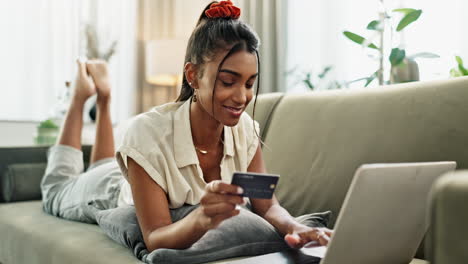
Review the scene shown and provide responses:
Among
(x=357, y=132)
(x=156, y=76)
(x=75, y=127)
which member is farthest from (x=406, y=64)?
(x=156, y=76)

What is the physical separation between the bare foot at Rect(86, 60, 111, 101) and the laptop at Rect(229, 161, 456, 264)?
1.70 m

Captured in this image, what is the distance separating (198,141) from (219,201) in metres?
0.51

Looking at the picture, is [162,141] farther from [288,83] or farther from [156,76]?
[156,76]

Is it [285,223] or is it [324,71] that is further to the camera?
[324,71]

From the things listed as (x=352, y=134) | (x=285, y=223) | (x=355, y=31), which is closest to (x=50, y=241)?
(x=285, y=223)

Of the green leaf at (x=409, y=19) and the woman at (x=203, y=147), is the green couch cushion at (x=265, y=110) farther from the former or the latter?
the green leaf at (x=409, y=19)

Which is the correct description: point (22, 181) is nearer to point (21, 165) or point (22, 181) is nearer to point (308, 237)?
point (21, 165)

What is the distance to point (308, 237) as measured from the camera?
105cm

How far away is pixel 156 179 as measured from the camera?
3.90 ft

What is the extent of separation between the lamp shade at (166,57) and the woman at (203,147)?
1.90 m

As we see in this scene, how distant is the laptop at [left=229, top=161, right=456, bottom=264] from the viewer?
752 mm

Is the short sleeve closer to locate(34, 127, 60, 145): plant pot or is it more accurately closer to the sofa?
the sofa

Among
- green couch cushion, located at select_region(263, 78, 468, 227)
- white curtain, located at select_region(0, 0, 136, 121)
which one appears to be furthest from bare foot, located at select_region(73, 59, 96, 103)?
white curtain, located at select_region(0, 0, 136, 121)

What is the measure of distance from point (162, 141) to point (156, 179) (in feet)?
0.39
